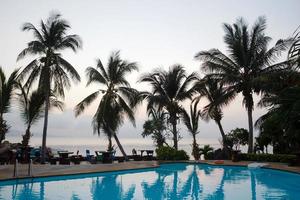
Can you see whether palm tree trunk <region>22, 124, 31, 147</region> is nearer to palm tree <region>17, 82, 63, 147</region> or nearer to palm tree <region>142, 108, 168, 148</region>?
palm tree <region>17, 82, 63, 147</region>

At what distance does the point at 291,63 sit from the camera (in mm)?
4070

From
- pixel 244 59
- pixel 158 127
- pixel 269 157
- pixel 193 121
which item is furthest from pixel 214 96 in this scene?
pixel 269 157

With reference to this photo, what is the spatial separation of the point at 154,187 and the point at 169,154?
1011 cm

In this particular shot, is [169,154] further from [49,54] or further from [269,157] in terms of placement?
[49,54]

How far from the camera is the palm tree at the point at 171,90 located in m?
23.4

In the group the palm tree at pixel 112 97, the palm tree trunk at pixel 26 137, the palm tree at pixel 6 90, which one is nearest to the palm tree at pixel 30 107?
the palm tree trunk at pixel 26 137

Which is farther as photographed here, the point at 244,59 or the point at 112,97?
the point at 112,97

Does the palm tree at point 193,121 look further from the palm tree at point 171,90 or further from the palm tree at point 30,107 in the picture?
the palm tree at point 30,107

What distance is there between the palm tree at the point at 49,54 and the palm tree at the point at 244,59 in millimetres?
8823

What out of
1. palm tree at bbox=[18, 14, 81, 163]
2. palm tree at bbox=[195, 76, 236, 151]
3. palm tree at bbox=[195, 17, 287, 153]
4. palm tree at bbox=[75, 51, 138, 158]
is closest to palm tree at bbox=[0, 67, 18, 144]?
palm tree at bbox=[18, 14, 81, 163]

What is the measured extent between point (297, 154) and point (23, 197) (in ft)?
42.3

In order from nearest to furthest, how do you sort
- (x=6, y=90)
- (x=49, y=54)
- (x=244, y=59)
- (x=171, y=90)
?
(x=6, y=90)
(x=49, y=54)
(x=244, y=59)
(x=171, y=90)

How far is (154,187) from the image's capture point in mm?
12016

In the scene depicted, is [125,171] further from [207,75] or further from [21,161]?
[207,75]
